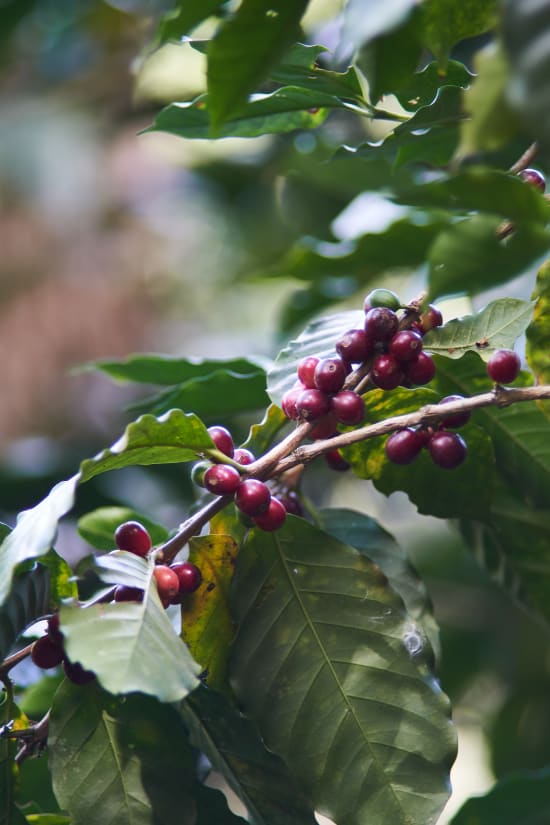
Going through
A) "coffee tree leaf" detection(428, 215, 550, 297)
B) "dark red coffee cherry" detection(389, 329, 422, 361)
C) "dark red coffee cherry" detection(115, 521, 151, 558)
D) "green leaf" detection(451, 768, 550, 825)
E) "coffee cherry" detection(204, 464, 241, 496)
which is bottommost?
"green leaf" detection(451, 768, 550, 825)

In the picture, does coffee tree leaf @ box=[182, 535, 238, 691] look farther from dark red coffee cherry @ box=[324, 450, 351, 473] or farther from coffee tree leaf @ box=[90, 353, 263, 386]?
coffee tree leaf @ box=[90, 353, 263, 386]

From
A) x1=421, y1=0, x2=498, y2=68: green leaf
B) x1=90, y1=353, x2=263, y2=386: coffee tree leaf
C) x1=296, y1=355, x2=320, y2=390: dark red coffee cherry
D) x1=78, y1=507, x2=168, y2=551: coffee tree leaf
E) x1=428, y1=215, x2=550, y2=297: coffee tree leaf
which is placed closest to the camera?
x1=428, y1=215, x2=550, y2=297: coffee tree leaf

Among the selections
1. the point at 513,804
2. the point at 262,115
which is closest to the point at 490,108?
the point at 262,115

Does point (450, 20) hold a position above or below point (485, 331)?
above

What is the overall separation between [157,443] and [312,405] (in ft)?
0.34

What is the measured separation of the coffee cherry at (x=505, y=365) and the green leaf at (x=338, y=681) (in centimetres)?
15

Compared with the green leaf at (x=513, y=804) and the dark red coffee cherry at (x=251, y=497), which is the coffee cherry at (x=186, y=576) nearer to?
the dark red coffee cherry at (x=251, y=497)

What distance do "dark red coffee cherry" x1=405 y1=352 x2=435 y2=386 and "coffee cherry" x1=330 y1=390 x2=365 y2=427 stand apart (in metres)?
0.04

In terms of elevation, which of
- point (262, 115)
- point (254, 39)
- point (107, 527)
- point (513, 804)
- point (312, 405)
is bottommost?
point (513, 804)

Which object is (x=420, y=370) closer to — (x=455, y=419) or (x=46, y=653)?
(x=455, y=419)

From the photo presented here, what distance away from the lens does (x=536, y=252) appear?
0.40 m

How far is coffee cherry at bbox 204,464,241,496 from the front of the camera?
1.83 ft

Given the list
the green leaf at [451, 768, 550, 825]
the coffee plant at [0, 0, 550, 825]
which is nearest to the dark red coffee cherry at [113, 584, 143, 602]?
the coffee plant at [0, 0, 550, 825]

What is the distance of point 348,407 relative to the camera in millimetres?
578
